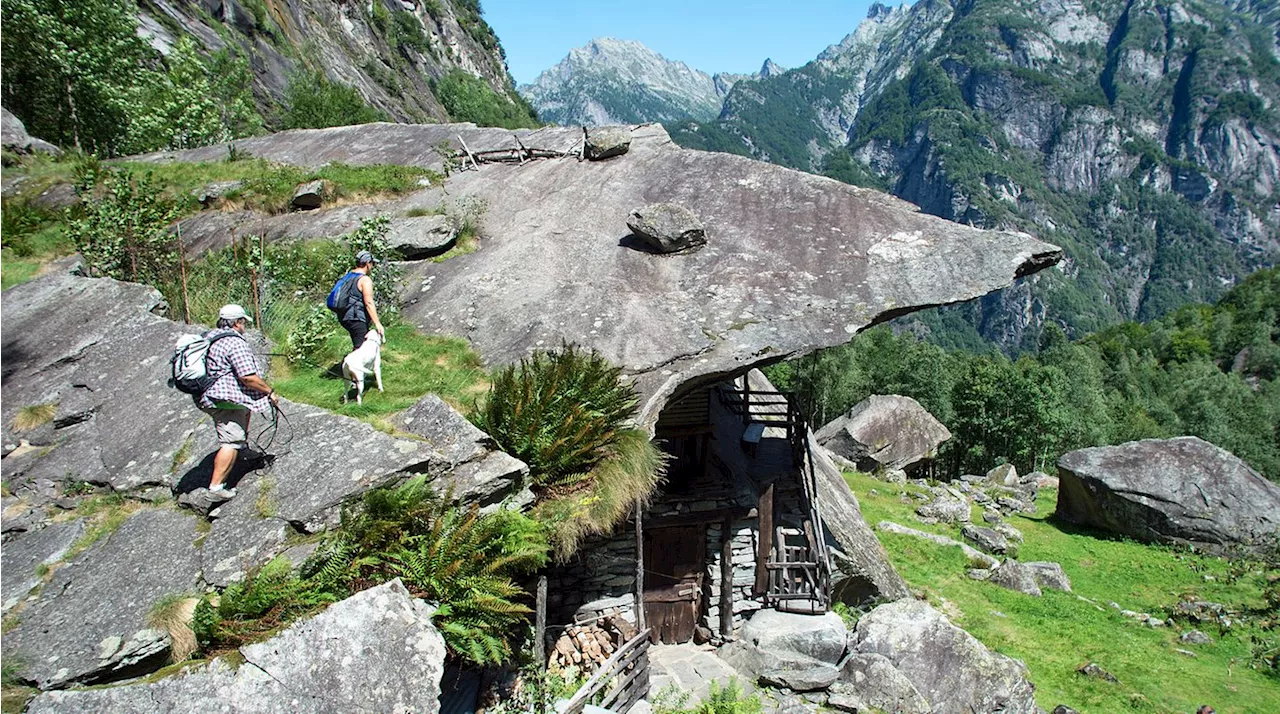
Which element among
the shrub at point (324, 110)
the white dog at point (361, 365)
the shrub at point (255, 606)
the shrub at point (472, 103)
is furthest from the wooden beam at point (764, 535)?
the shrub at point (472, 103)

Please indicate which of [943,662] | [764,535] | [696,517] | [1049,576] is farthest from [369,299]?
[1049,576]

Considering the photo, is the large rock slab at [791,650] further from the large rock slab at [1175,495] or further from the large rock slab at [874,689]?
the large rock slab at [1175,495]

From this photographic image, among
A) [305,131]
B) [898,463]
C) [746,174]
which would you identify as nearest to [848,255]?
[746,174]

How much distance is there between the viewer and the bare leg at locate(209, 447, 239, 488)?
30.0 ft

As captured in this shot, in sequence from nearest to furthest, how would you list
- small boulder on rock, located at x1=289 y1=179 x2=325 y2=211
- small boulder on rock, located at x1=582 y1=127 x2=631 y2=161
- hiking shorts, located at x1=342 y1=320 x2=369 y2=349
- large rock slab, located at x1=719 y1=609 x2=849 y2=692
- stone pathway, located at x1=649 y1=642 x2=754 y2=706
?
hiking shorts, located at x1=342 y1=320 x2=369 y2=349
stone pathway, located at x1=649 y1=642 x2=754 y2=706
large rock slab, located at x1=719 y1=609 x2=849 y2=692
small boulder on rock, located at x1=289 y1=179 x2=325 y2=211
small boulder on rock, located at x1=582 y1=127 x2=631 y2=161

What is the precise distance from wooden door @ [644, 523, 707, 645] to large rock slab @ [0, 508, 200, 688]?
9994mm

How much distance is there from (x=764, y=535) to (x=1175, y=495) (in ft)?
80.1

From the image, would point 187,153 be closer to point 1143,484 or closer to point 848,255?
point 848,255

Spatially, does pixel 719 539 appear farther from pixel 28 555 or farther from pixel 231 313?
pixel 28 555

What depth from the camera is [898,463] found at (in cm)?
4291

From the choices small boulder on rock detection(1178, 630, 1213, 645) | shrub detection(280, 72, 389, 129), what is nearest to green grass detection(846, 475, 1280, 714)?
small boulder on rock detection(1178, 630, 1213, 645)

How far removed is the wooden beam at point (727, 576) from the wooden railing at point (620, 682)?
354 centimetres

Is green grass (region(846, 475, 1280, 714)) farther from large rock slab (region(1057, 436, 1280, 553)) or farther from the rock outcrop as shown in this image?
the rock outcrop

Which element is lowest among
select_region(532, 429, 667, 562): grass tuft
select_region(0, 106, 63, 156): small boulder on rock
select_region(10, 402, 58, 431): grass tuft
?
select_region(532, 429, 667, 562): grass tuft
